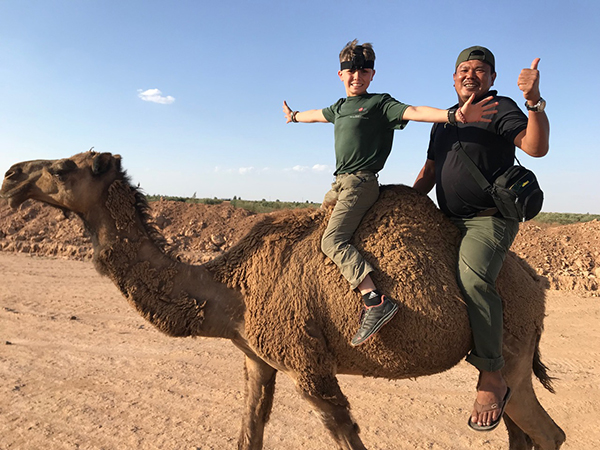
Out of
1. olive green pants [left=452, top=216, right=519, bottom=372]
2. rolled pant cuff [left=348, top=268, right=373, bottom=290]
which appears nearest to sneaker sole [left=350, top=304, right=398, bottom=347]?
rolled pant cuff [left=348, top=268, right=373, bottom=290]

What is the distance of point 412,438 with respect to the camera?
480 centimetres

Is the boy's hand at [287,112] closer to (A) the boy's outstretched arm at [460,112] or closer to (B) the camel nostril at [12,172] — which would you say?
(A) the boy's outstretched arm at [460,112]

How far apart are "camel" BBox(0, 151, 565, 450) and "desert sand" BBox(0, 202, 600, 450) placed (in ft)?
1.31

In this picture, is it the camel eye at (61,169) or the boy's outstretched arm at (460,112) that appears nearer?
the boy's outstretched arm at (460,112)

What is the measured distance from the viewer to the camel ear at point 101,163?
10.8 feet

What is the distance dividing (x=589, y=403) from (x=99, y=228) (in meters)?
6.53

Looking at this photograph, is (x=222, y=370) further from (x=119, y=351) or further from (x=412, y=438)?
(x=412, y=438)

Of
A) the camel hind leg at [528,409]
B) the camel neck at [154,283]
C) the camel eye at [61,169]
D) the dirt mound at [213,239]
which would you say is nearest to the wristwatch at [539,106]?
the camel hind leg at [528,409]

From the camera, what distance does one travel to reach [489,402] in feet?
10.1

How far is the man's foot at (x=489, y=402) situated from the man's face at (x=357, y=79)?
2459 mm

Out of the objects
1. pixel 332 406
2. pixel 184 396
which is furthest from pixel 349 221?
pixel 184 396

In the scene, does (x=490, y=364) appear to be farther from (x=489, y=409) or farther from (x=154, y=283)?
(x=154, y=283)

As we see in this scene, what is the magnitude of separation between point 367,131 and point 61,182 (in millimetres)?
2426

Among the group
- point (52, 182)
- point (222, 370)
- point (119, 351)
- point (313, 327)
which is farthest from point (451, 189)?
point (119, 351)
